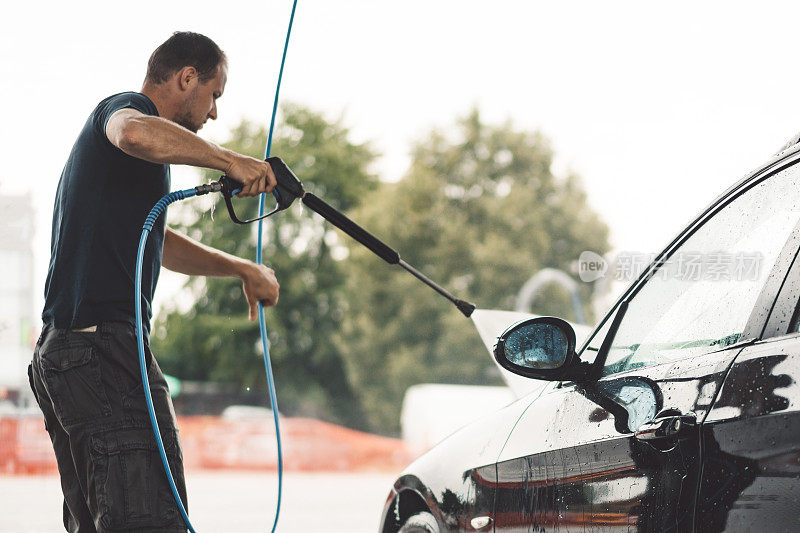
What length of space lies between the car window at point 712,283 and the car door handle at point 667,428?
0.18m

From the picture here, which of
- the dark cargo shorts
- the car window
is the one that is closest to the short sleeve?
the dark cargo shorts

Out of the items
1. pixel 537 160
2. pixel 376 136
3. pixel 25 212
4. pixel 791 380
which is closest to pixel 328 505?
pixel 25 212

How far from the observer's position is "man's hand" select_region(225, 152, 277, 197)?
2621 millimetres

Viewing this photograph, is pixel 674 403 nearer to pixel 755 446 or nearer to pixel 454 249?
pixel 755 446

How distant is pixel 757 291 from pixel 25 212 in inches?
361

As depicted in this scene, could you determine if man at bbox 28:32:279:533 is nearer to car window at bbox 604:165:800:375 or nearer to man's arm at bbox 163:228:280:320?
man's arm at bbox 163:228:280:320

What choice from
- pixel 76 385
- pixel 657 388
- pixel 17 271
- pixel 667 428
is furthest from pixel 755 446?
pixel 17 271

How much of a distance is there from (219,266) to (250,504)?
1148 centimetres

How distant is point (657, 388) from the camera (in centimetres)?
199

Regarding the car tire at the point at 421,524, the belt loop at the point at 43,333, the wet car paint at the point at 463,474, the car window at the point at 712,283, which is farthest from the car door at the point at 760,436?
the belt loop at the point at 43,333

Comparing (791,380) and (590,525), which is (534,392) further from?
(791,380)

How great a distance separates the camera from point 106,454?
8.33 ft

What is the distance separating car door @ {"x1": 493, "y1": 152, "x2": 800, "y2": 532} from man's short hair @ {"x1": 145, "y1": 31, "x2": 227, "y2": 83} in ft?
4.24

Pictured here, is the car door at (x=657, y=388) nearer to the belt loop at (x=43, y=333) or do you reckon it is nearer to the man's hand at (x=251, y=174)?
the man's hand at (x=251, y=174)
